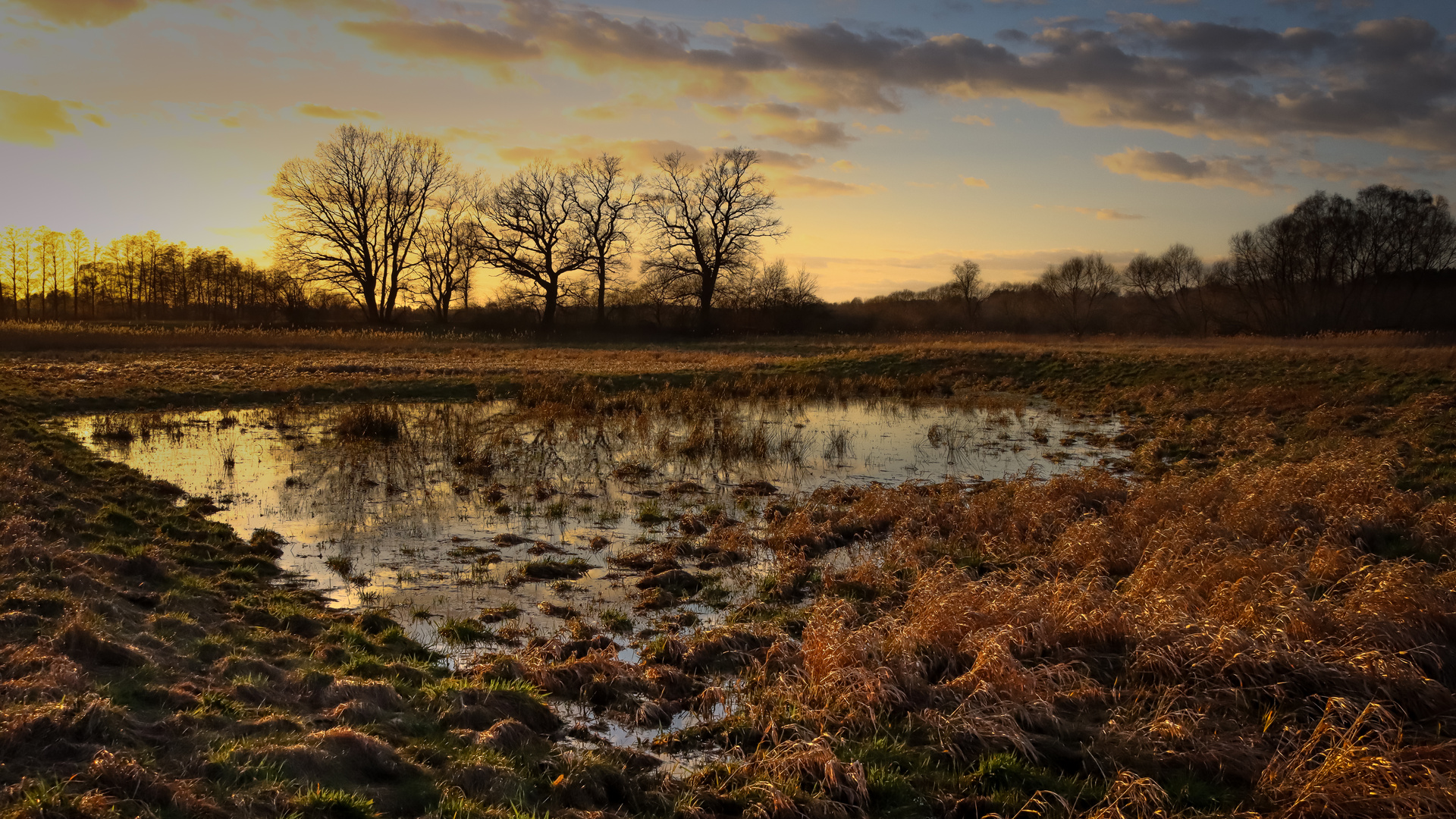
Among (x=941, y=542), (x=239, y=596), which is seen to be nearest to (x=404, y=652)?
(x=239, y=596)

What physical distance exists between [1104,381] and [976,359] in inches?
235

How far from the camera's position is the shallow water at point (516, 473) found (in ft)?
28.6

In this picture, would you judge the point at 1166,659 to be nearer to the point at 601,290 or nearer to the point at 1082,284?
the point at 601,290

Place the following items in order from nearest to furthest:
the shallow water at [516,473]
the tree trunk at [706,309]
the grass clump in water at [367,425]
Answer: the shallow water at [516,473]
the grass clump in water at [367,425]
the tree trunk at [706,309]

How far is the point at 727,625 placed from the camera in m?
7.26

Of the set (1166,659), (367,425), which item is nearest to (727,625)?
(1166,659)

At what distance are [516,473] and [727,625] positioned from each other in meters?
7.94

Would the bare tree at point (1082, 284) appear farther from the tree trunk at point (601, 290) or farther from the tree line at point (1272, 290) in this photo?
the tree trunk at point (601, 290)

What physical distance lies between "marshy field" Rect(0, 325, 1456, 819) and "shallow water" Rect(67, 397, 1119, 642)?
0.31 feet

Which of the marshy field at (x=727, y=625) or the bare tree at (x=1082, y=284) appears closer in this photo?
the marshy field at (x=727, y=625)

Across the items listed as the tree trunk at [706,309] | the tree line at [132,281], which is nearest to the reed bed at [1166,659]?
the tree trunk at [706,309]

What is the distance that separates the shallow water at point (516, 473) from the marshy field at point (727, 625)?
95 mm

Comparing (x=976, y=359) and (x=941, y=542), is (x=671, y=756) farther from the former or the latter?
(x=976, y=359)

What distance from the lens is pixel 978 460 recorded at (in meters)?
15.8
